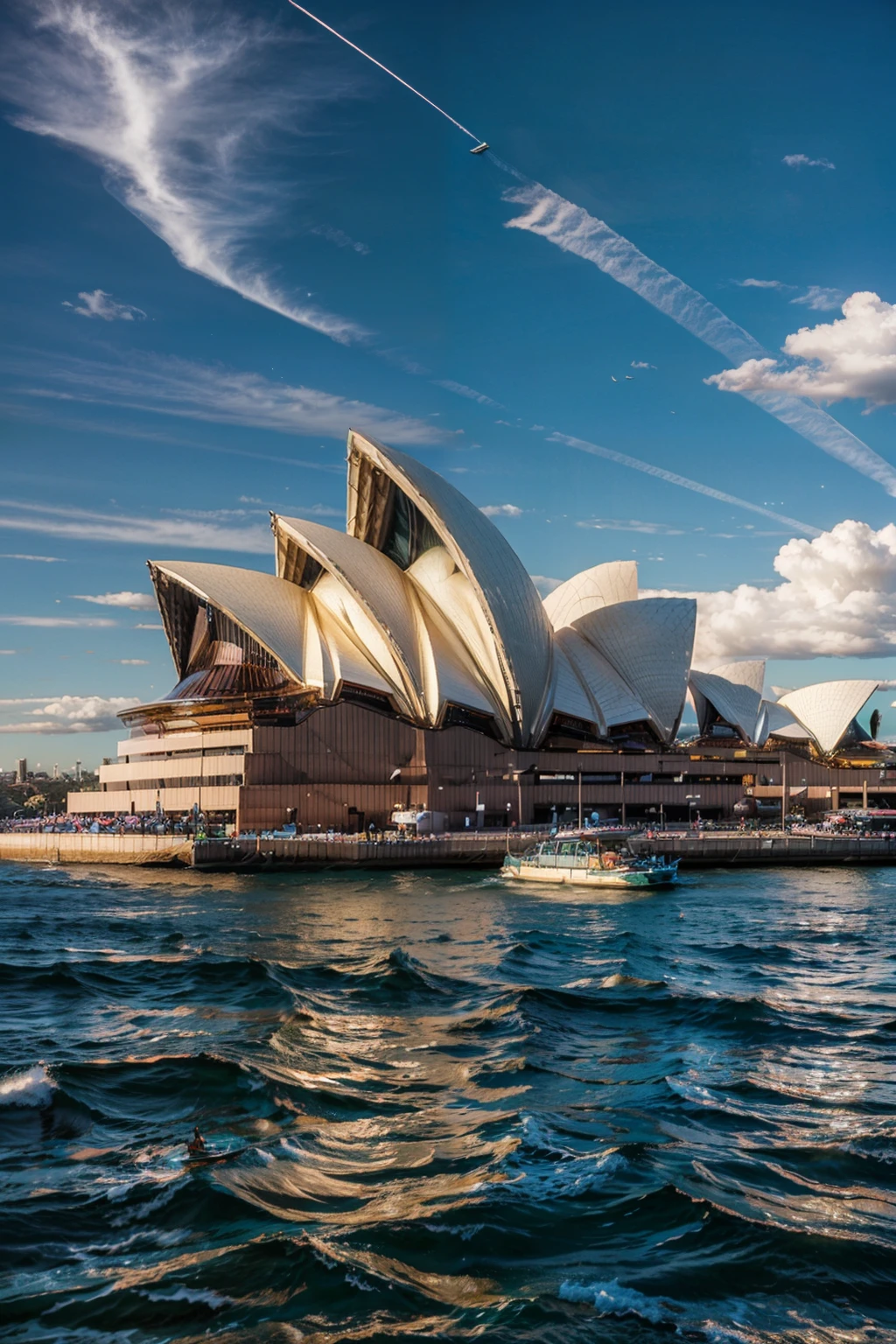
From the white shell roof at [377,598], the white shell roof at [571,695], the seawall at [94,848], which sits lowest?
the seawall at [94,848]

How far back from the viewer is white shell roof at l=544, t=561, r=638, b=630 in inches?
2940

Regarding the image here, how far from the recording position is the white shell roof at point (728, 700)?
80.9m

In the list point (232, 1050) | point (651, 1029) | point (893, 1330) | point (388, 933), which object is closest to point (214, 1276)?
point (893, 1330)

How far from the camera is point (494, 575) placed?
60344 mm

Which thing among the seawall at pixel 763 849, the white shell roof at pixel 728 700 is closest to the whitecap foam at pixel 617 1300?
the seawall at pixel 763 849

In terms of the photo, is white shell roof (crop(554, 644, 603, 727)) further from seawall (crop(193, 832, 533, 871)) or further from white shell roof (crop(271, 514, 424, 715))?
seawall (crop(193, 832, 533, 871))

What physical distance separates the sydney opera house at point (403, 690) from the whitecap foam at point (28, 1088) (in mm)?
42219

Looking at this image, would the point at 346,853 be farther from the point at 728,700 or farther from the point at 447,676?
the point at 728,700

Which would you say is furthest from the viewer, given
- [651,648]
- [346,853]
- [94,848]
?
[651,648]

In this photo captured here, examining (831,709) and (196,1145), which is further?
(831,709)

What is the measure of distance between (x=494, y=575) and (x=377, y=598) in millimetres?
6607

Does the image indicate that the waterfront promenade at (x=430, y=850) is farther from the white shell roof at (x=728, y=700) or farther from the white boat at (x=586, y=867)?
the white shell roof at (x=728, y=700)

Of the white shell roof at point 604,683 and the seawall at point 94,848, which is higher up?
the white shell roof at point 604,683

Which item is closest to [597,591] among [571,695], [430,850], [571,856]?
[571,695]
